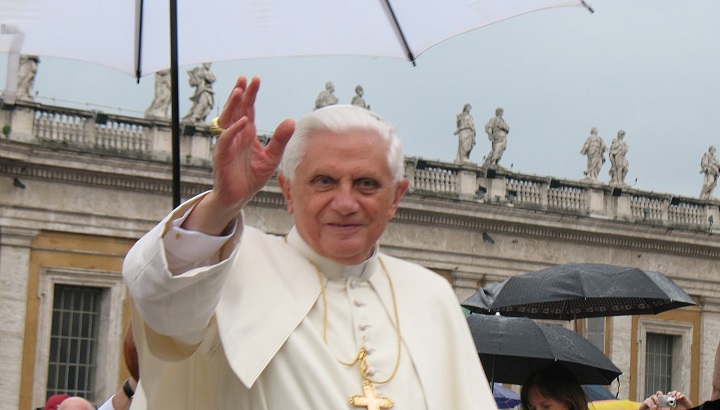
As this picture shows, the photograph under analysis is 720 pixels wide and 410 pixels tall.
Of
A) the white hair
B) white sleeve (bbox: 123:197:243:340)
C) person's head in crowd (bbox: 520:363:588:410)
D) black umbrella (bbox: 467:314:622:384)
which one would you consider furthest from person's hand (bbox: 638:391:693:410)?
white sleeve (bbox: 123:197:243:340)

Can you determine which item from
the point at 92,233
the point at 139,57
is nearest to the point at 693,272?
the point at 92,233

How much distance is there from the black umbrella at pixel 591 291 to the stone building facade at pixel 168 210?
1221 cm

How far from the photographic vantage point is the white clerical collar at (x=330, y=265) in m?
3.59

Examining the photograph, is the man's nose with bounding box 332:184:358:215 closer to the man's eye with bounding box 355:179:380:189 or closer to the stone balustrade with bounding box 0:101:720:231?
the man's eye with bounding box 355:179:380:189

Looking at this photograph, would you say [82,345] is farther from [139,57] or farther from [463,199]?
[139,57]

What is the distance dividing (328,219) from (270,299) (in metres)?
0.23

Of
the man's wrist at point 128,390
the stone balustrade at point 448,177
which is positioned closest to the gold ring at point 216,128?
the man's wrist at point 128,390

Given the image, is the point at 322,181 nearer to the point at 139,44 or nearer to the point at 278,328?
the point at 278,328

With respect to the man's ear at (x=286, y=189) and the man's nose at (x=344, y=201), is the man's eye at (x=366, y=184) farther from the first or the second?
the man's ear at (x=286, y=189)

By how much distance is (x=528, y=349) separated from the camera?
8742 millimetres

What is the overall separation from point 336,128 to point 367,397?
2.10 ft

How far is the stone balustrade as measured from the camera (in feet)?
72.0

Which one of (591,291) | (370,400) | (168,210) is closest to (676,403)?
(591,291)

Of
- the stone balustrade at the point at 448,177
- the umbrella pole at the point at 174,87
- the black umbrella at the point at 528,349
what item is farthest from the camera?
the stone balustrade at the point at 448,177
